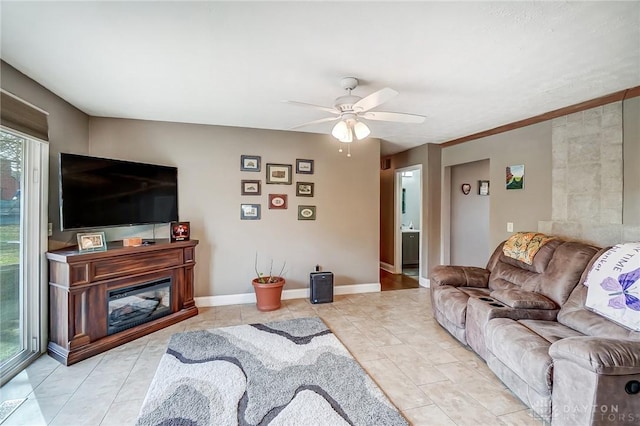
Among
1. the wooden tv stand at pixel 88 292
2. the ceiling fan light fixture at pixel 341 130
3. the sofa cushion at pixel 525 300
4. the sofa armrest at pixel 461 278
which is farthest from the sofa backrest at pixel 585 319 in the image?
the wooden tv stand at pixel 88 292

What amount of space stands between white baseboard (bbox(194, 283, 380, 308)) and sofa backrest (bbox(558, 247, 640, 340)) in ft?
8.63

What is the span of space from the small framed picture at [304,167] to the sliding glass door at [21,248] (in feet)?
9.07

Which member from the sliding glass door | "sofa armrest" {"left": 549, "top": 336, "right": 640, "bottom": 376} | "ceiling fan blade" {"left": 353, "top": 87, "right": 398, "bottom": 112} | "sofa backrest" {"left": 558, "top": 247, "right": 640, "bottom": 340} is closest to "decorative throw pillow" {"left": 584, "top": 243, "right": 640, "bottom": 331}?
"sofa backrest" {"left": 558, "top": 247, "right": 640, "bottom": 340}

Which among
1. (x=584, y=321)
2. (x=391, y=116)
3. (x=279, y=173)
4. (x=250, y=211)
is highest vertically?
(x=391, y=116)

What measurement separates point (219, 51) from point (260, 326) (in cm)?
274

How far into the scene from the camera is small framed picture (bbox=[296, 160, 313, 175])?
442 cm

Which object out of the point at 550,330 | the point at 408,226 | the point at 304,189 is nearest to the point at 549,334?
the point at 550,330

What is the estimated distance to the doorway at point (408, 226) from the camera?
581 cm

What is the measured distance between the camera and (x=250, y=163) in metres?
4.21

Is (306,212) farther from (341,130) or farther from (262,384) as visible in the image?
(262,384)

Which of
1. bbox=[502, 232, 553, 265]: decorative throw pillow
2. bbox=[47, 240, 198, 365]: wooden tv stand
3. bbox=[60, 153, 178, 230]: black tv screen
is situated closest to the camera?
bbox=[47, 240, 198, 365]: wooden tv stand

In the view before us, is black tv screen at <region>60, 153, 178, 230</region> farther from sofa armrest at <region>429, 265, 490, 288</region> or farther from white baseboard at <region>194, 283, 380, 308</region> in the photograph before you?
sofa armrest at <region>429, 265, 490, 288</region>

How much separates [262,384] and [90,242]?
2.18 m

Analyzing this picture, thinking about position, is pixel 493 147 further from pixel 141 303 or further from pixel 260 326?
pixel 141 303
